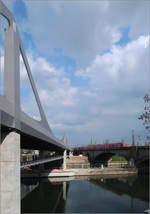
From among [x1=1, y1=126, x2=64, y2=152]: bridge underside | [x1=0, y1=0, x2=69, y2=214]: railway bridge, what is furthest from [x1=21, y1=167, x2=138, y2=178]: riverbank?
[x1=0, y1=0, x2=69, y2=214]: railway bridge

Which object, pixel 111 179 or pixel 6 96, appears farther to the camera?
pixel 111 179

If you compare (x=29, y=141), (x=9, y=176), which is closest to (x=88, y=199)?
(x=29, y=141)

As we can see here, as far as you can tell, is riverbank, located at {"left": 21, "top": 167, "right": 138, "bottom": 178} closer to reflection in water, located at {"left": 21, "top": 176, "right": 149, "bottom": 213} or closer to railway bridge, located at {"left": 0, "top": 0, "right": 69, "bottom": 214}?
reflection in water, located at {"left": 21, "top": 176, "right": 149, "bottom": 213}

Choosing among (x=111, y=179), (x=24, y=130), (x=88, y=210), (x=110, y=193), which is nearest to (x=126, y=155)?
(x=111, y=179)

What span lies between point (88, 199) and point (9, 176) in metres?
20.2

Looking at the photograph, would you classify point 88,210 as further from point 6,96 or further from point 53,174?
point 53,174

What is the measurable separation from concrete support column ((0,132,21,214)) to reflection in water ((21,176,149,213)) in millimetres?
12981

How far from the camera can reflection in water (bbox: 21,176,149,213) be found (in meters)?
23.2

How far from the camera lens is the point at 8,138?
10867 millimetres

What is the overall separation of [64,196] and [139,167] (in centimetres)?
2877

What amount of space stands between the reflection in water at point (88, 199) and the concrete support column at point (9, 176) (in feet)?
42.6

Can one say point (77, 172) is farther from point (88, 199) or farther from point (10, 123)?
point (10, 123)

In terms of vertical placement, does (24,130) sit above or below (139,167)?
above

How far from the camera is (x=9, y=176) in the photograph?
10250 mm
